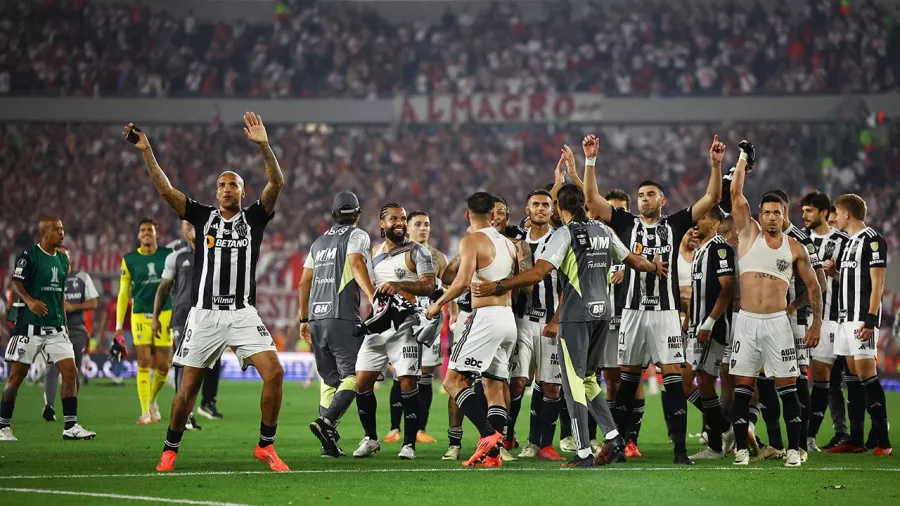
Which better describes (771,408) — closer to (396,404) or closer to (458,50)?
(396,404)

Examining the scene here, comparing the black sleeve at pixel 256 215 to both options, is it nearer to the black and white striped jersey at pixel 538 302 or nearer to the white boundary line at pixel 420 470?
the white boundary line at pixel 420 470

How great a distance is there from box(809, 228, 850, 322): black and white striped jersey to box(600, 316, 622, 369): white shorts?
272 cm

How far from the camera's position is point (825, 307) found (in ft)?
44.2

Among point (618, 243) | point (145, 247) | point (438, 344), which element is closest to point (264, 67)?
point (145, 247)

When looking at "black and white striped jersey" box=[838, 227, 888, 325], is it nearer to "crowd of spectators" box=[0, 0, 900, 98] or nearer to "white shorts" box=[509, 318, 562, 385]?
"white shorts" box=[509, 318, 562, 385]

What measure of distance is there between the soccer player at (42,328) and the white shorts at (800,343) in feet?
26.6

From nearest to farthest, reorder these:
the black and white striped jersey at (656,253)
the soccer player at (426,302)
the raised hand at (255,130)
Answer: the raised hand at (255,130) → the black and white striped jersey at (656,253) → the soccer player at (426,302)

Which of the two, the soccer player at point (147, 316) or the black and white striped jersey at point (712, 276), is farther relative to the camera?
the soccer player at point (147, 316)

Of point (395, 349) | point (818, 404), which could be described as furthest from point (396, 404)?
point (818, 404)

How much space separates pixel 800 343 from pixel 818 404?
131cm

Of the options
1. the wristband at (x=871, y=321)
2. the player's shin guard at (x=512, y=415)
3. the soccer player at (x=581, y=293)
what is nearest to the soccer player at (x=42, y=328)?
A: the player's shin guard at (x=512, y=415)

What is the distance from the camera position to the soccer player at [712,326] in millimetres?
11586

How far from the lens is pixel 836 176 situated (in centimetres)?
3619

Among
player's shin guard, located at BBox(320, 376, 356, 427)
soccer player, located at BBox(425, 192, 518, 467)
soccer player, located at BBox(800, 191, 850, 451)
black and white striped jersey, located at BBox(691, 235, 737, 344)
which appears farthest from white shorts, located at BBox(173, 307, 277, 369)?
soccer player, located at BBox(800, 191, 850, 451)
